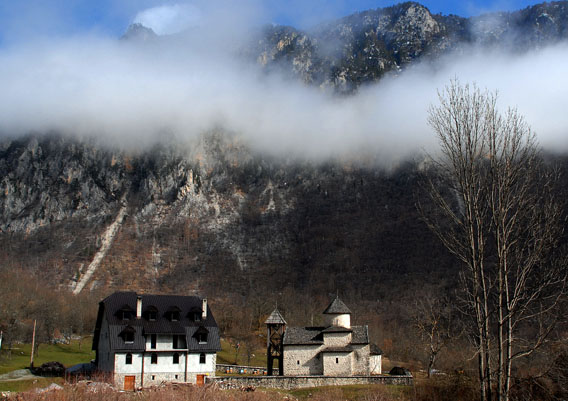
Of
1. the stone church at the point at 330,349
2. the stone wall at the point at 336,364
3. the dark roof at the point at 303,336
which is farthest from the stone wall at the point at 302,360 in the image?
the stone wall at the point at 336,364

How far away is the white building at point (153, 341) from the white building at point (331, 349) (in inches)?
335

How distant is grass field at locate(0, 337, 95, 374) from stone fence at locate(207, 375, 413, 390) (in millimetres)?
24370

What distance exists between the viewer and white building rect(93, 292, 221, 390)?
5059 cm

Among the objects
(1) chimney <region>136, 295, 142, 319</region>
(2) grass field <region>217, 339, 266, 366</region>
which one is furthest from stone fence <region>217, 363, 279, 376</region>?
(1) chimney <region>136, 295, 142, 319</region>

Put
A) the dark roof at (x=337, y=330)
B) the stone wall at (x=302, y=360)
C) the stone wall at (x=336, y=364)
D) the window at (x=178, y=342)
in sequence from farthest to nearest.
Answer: the dark roof at (x=337, y=330) → the stone wall at (x=302, y=360) → the stone wall at (x=336, y=364) → the window at (x=178, y=342)

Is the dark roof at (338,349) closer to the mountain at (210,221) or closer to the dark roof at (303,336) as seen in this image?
the dark roof at (303,336)

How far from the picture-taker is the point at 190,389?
29766mm

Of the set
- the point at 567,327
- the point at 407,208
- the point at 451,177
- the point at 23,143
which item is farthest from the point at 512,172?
the point at 23,143

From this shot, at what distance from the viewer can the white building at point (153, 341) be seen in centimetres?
5059

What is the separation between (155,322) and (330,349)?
18.1 m

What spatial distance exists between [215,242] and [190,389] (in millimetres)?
136945

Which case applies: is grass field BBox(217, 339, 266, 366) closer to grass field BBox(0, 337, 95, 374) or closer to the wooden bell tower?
the wooden bell tower

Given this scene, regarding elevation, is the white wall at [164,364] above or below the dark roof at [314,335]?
below

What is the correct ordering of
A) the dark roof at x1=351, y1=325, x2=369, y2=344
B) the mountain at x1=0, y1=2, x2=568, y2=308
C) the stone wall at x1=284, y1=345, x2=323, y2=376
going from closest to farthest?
the stone wall at x1=284, y1=345, x2=323, y2=376, the dark roof at x1=351, y1=325, x2=369, y2=344, the mountain at x1=0, y1=2, x2=568, y2=308
